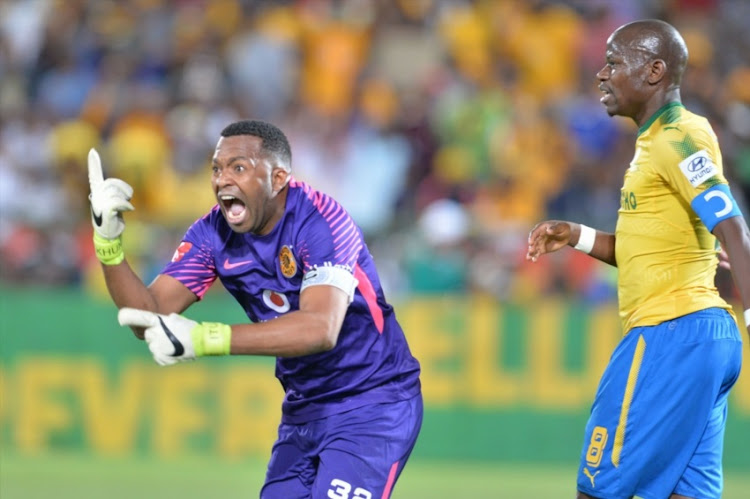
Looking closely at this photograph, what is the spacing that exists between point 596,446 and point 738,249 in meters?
1.13

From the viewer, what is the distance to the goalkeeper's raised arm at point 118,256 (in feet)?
16.7

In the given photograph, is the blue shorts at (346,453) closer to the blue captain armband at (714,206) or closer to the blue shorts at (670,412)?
the blue shorts at (670,412)

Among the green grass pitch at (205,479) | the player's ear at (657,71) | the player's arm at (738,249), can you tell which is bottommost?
the green grass pitch at (205,479)

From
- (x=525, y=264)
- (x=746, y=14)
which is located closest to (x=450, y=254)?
(x=525, y=264)

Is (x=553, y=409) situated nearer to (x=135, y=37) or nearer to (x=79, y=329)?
Answer: (x=79, y=329)

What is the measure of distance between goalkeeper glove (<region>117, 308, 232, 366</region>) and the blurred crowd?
6.53 meters

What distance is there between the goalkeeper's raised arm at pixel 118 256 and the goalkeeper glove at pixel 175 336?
1.22 ft

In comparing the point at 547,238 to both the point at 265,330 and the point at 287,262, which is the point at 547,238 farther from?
the point at 265,330

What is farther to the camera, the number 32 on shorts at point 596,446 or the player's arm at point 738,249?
the number 32 on shorts at point 596,446

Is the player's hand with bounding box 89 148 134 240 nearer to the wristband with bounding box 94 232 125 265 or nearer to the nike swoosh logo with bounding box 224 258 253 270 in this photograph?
the wristband with bounding box 94 232 125 265

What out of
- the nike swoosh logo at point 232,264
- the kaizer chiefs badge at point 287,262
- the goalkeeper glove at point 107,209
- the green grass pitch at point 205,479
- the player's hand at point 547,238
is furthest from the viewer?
the green grass pitch at point 205,479

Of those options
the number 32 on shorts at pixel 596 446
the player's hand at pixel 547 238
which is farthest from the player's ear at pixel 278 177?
the number 32 on shorts at pixel 596 446

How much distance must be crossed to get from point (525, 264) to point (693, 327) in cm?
579

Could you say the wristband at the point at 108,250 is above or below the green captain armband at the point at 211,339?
above
